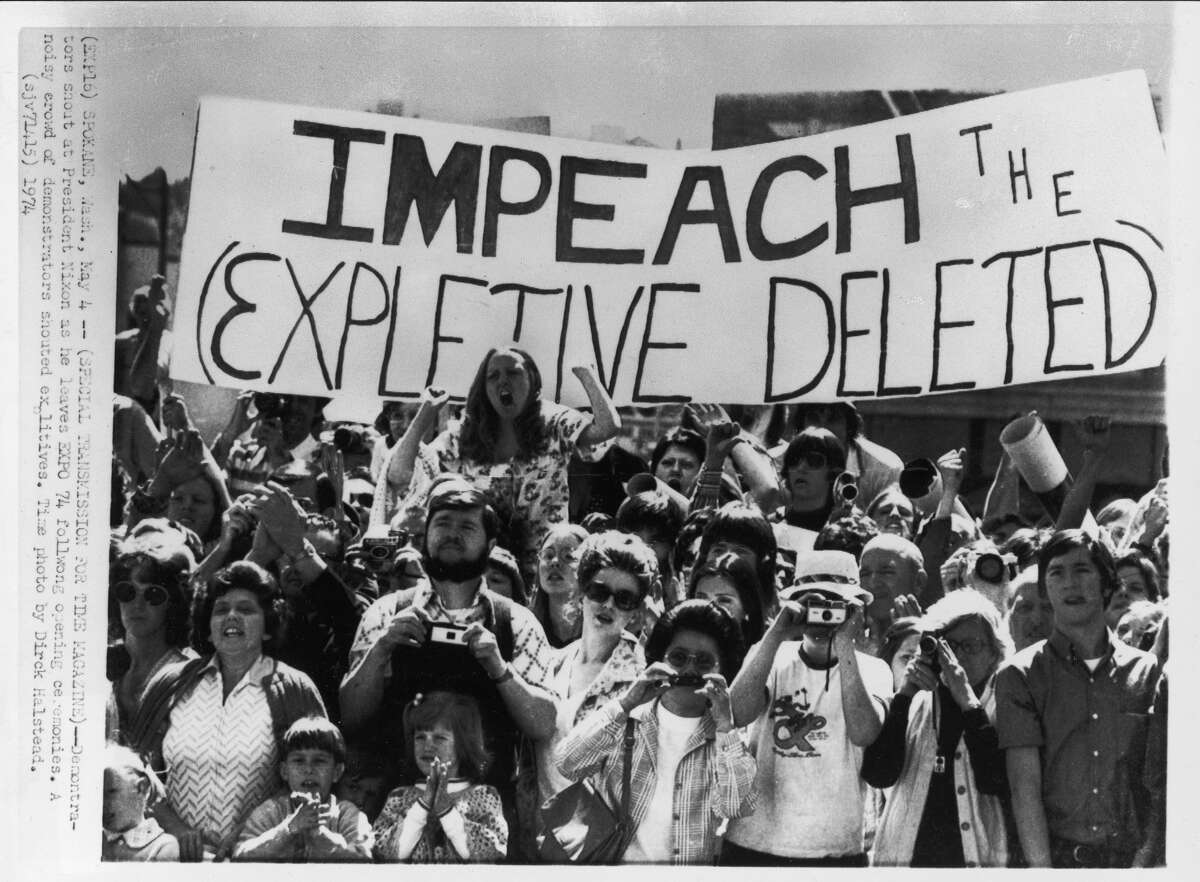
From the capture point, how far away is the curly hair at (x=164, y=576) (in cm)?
293

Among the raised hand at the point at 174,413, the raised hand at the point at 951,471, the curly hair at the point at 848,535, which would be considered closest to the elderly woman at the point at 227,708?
the raised hand at the point at 174,413

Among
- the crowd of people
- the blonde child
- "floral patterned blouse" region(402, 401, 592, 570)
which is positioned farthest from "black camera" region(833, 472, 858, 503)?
the blonde child

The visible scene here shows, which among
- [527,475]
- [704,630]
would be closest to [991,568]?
[704,630]

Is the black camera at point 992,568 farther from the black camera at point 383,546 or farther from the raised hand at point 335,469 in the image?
the raised hand at point 335,469

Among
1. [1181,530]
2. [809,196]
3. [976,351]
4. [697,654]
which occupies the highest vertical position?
[809,196]

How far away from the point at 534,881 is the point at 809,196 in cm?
201

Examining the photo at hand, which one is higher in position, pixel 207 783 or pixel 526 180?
pixel 526 180

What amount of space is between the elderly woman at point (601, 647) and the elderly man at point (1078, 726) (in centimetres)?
99

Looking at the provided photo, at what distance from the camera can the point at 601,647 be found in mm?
2887

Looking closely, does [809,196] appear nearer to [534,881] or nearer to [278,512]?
[278,512]

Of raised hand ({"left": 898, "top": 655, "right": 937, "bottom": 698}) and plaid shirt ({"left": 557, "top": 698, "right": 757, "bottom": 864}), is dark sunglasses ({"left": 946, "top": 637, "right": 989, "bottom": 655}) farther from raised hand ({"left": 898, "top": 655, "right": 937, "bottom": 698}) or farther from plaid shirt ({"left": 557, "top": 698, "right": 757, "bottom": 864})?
plaid shirt ({"left": 557, "top": 698, "right": 757, "bottom": 864})

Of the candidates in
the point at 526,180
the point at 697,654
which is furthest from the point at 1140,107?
the point at 697,654

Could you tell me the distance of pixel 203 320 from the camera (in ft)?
9.82

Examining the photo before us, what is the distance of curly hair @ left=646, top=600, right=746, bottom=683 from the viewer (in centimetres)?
285
